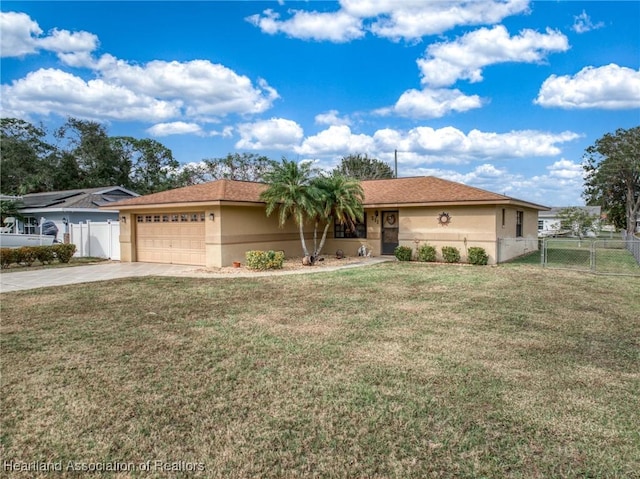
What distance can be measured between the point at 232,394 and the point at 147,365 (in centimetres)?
146

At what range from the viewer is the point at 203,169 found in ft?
148

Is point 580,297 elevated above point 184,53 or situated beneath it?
situated beneath

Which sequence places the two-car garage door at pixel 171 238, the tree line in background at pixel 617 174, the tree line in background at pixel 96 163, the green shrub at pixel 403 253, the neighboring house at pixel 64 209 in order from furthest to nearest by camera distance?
the tree line in background at pixel 617 174 → the tree line in background at pixel 96 163 → the neighboring house at pixel 64 209 → the green shrub at pixel 403 253 → the two-car garage door at pixel 171 238

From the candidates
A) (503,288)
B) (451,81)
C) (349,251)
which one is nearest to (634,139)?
(451,81)

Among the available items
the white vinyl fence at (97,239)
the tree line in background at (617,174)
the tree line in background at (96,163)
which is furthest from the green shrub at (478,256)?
the tree line in background at (617,174)

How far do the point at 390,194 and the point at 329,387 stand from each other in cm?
1485

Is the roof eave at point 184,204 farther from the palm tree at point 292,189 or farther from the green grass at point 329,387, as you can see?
the green grass at point 329,387

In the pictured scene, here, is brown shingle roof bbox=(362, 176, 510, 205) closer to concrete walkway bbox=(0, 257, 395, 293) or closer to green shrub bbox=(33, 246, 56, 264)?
concrete walkway bbox=(0, 257, 395, 293)

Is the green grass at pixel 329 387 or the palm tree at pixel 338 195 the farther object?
the palm tree at pixel 338 195

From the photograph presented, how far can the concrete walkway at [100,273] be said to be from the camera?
11.6 meters

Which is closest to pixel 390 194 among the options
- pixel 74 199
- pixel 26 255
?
pixel 26 255

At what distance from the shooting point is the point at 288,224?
18.1 metres

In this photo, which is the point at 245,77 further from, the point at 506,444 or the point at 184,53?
the point at 506,444

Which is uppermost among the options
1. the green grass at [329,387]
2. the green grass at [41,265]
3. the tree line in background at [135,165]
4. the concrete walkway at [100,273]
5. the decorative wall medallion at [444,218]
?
the tree line in background at [135,165]
